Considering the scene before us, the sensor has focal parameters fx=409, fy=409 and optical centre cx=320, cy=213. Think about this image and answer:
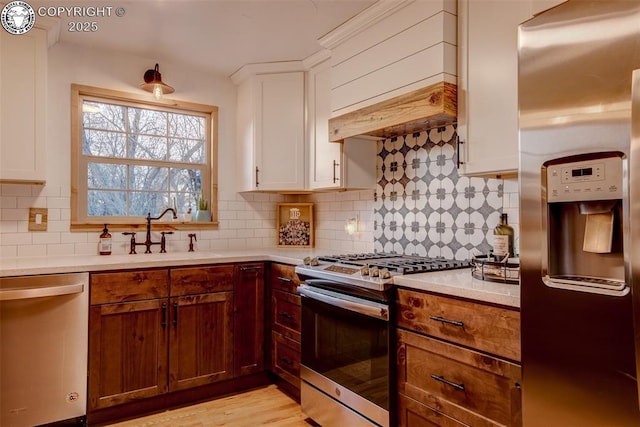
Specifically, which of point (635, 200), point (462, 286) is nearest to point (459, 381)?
point (462, 286)

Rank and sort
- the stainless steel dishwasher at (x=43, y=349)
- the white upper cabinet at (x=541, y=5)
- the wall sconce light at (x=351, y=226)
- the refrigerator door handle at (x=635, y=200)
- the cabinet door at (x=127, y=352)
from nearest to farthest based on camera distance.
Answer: the refrigerator door handle at (x=635, y=200)
the white upper cabinet at (x=541, y=5)
the stainless steel dishwasher at (x=43, y=349)
the cabinet door at (x=127, y=352)
the wall sconce light at (x=351, y=226)

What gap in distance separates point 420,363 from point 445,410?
0.66ft

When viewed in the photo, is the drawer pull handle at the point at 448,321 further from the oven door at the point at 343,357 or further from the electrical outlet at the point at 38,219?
the electrical outlet at the point at 38,219

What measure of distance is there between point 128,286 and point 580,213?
2.30 meters

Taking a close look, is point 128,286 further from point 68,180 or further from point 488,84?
point 488,84

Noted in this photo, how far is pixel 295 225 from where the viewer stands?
11.8 feet

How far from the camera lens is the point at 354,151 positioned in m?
2.87

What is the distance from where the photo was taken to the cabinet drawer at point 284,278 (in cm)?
265

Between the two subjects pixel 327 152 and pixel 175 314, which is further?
pixel 327 152

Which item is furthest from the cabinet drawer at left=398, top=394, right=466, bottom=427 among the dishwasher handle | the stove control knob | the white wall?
the white wall

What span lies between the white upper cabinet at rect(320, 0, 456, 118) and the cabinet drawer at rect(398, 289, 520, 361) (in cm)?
106

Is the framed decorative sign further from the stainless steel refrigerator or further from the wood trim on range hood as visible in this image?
the stainless steel refrigerator

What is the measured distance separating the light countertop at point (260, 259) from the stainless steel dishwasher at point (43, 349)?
0.05 m

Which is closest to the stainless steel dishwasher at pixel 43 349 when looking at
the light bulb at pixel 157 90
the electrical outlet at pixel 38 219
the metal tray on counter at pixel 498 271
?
the electrical outlet at pixel 38 219
